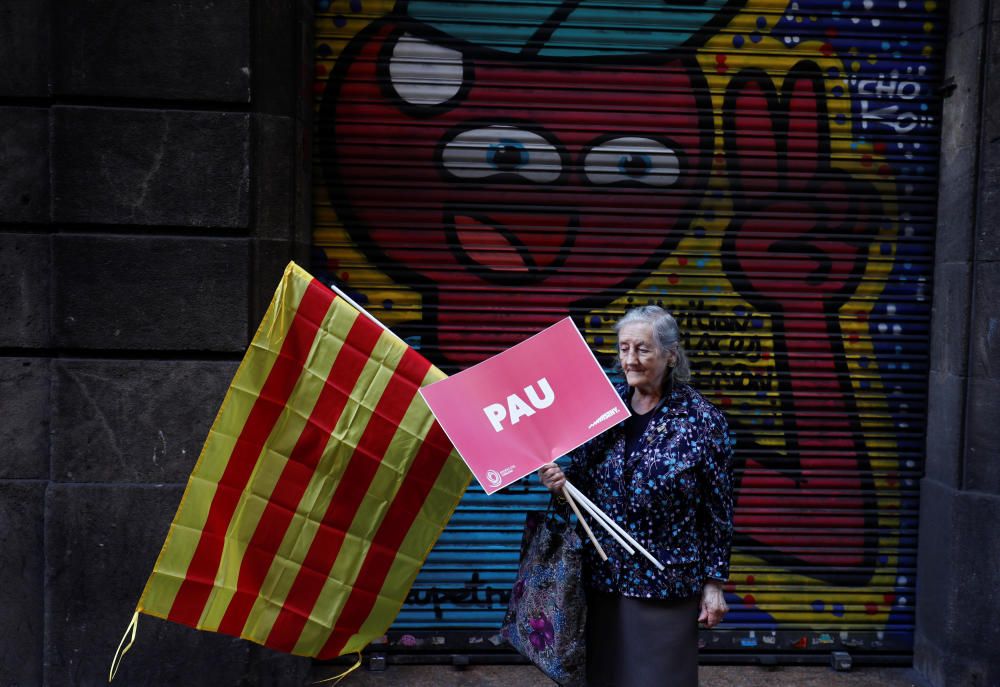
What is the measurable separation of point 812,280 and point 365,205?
8.70 ft

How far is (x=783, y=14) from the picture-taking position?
544 centimetres

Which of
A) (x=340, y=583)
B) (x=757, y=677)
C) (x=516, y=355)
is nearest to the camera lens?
(x=516, y=355)

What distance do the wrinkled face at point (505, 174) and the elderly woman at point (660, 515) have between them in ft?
6.16

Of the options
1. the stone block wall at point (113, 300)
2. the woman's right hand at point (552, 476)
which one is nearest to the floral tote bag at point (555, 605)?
the woman's right hand at point (552, 476)

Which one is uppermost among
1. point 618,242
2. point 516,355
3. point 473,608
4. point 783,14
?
point 783,14

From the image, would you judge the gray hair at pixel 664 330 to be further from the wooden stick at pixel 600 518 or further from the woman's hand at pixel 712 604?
the woman's hand at pixel 712 604

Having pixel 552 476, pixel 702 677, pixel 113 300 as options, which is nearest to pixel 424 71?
pixel 113 300

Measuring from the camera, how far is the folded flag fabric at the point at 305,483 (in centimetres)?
357

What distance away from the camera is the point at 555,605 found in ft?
11.5

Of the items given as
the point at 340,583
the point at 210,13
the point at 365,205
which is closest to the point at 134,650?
the point at 340,583

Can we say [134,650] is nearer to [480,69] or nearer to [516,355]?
[516,355]

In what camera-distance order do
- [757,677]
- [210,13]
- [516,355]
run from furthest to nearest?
[757,677] → [210,13] → [516,355]

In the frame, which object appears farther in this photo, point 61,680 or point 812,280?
point 812,280

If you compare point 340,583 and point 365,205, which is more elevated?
point 365,205
